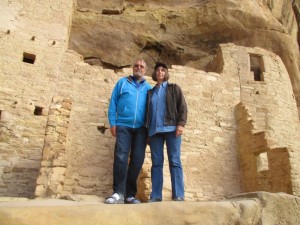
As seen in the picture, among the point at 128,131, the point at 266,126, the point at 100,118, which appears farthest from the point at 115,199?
the point at 266,126

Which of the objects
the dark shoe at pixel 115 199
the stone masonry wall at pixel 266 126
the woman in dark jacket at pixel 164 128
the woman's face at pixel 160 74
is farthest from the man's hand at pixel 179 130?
the stone masonry wall at pixel 266 126

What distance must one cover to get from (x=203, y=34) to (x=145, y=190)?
868cm

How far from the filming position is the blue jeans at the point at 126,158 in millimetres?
3799

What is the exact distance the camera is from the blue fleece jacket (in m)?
4.11

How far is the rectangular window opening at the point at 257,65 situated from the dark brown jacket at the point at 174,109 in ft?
19.6

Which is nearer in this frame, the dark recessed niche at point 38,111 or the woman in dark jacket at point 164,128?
the woman in dark jacket at point 164,128

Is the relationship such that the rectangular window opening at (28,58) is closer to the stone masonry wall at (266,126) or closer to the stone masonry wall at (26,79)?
the stone masonry wall at (26,79)

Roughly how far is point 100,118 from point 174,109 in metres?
3.39

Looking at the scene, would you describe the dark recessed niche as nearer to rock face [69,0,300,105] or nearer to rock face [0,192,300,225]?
rock face [69,0,300,105]

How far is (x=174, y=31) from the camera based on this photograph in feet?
40.8

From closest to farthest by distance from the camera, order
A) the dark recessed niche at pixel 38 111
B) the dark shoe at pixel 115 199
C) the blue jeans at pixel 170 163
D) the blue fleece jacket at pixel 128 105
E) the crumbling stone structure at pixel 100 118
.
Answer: the dark shoe at pixel 115 199 → the blue jeans at pixel 170 163 → the blue fleece jacket at pixel 128 105 → the crumbling stone structure at pixel 100 118 → the dark recessed niche at pixel 38 111

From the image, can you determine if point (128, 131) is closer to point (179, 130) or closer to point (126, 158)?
point (126, 158)

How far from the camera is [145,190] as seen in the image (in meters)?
5.18

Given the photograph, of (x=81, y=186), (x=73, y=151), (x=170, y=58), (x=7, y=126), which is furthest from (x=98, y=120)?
(x=170, y=58)
